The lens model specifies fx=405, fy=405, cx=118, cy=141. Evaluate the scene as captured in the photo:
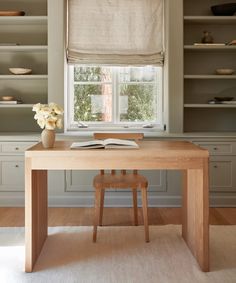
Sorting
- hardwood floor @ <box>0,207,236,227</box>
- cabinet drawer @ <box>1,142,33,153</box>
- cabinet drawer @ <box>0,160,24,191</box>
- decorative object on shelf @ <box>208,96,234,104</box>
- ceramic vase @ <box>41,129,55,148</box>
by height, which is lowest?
hardwood floor @ <box>0,207,236,227</box>

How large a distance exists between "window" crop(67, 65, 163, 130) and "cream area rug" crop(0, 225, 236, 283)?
166 cm

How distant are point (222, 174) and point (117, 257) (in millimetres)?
1902

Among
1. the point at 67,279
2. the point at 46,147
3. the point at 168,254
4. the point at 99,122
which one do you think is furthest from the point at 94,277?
the point at 99,122

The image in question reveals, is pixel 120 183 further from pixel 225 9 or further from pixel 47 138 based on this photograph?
pixel 225 9

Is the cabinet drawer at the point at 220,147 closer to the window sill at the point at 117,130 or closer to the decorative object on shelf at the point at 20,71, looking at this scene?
the window sill at the point at 117,130

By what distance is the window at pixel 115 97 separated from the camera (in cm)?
479

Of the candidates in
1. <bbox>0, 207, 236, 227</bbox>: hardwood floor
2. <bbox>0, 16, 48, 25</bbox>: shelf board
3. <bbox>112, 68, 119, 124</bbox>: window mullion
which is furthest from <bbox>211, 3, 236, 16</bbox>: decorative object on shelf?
<bbox>0, 207, 236, 227</bbox>: hardwood floor

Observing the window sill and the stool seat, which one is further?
the window sill

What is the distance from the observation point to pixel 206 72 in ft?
15.7

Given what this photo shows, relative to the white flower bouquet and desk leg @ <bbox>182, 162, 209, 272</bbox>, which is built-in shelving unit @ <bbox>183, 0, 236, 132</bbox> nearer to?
desk leg @ <bbox>182, 162, 209, 272</bbox>

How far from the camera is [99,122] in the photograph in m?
4.82

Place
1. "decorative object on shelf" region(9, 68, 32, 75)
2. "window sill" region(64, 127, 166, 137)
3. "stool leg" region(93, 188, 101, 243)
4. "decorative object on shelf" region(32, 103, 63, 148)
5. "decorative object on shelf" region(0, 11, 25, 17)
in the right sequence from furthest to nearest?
"window sill" region(64, 127, 166, 137) < "decorative object on shelf" region(9, 68, 32, 75) < "decorative object on shelf" region(0, 11, 25, 17) < "stool leg" region(93, 188, 101, 243) < "decorative object on shelf" region(32, 103, 63, 148)

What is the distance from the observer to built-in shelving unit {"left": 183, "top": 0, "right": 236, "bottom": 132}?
4742mm

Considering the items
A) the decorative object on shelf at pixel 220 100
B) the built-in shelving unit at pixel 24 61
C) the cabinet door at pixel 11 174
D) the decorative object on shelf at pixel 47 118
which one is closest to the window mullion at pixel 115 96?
the built-in shelving unit at pixel 24 61
